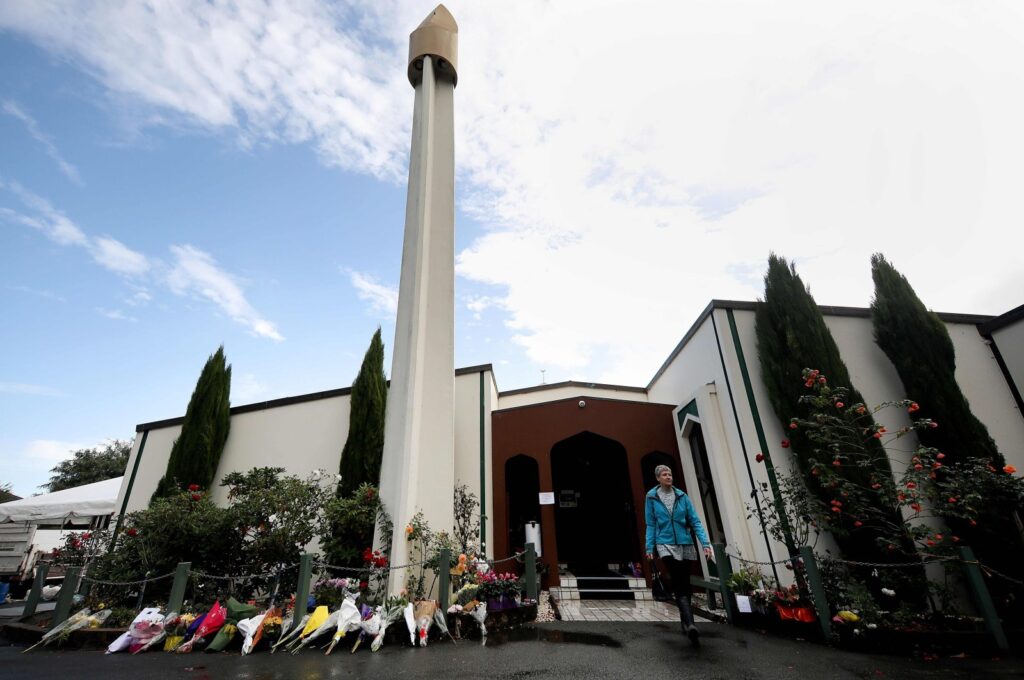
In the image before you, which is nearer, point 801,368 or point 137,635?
point 137,635

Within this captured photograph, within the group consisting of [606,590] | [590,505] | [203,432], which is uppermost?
[203,432]

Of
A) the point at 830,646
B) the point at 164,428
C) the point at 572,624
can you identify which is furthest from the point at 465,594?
the point at 164,428

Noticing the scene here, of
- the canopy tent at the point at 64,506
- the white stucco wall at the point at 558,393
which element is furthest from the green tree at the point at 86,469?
the white stucco wall at the point at 558,393

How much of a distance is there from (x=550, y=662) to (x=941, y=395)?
6778mm

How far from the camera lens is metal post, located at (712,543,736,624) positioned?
17.3ft

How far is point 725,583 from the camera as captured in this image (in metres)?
5.35

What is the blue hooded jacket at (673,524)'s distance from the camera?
4.32 m

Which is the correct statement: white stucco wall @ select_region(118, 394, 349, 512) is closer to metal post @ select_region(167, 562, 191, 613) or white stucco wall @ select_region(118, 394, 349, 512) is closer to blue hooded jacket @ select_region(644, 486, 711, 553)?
metal post @ select_region(167, 562, 191, 613)

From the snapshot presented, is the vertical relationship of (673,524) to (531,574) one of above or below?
above

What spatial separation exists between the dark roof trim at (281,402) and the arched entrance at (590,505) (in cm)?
261

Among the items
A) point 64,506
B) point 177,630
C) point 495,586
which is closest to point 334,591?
point 177,630

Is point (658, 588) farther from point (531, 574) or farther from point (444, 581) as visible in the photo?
point (444, 581)

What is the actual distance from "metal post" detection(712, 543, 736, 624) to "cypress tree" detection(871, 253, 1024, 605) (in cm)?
303

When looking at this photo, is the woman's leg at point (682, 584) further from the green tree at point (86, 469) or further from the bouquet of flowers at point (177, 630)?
the green tree at point (86, 469)
